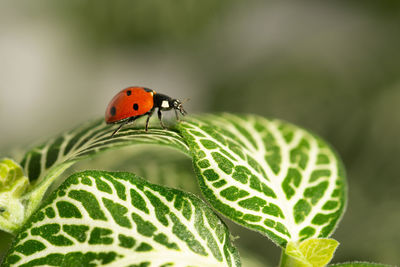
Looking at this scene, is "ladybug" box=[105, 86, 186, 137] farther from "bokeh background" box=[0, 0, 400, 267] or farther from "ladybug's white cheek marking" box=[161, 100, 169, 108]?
"bokeh background" box=[0, 0, 400, 267]

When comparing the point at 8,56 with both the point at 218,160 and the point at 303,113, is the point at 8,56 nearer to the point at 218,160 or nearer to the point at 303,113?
the point at 303,113

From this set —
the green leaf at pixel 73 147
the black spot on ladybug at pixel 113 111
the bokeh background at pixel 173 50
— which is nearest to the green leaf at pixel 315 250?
the green leaf at pixel 73 147

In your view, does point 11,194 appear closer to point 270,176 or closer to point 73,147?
point 73,147

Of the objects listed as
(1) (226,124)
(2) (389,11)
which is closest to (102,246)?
(1) (226,124)

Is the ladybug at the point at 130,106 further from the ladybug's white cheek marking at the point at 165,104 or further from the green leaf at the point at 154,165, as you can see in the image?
the green leaf at the point at 154,165

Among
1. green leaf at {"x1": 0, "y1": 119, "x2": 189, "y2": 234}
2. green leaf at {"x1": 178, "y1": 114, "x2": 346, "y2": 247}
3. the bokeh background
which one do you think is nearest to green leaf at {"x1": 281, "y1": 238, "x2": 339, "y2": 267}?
green leaf at {"x1": 178, "y1": 114, "x2": 346, "y2": 247}

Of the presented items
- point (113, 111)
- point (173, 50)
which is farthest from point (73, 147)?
point (173, 50)
